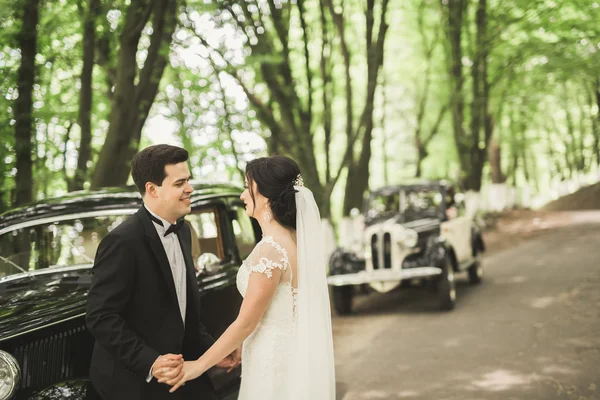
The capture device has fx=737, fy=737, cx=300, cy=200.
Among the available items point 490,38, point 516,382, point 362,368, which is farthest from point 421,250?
point 490,38

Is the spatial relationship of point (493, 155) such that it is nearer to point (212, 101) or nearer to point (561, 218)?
point (561, 218)

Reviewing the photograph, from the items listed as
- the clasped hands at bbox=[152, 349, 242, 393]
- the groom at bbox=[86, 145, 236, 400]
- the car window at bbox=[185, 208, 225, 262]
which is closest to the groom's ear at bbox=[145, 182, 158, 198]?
the groom at bbox=[86, 145, 236, 400]

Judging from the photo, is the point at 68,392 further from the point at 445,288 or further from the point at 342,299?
the point at 445,288

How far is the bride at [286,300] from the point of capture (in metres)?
3.76

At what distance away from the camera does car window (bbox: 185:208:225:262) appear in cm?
552

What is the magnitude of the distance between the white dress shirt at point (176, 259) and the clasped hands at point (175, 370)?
0.24m

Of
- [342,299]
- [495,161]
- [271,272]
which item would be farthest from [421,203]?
[495,161]

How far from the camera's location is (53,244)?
5.04 meters

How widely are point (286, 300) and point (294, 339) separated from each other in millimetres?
222

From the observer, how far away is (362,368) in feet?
26.9

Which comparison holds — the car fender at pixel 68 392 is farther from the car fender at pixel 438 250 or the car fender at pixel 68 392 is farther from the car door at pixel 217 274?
the car fender at pixel 438 250

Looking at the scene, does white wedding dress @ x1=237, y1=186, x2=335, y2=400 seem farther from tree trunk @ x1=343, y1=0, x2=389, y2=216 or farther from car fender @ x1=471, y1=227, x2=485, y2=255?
tree trunk @ x1=343, y1=0, x2=389, y2=216

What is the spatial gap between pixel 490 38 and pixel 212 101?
11987 millimetres

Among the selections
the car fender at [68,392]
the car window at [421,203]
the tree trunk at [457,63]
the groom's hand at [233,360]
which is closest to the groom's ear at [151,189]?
the groom's hand at [233,360]
